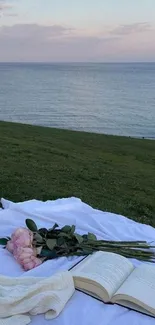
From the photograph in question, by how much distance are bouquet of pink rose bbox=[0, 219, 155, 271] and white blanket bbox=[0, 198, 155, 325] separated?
0.09 metres

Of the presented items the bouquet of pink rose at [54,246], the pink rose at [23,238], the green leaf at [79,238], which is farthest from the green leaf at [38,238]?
the green leaf at [79,238]

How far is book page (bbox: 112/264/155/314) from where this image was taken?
10.6 feet

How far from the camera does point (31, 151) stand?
13.0m

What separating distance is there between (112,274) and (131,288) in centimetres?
23

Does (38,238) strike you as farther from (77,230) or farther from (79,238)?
(77,230)

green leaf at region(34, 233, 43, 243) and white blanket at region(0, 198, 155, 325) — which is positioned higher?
green leaf at region(34, 233, 43, 243)

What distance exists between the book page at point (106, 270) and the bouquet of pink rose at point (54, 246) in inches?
11.7

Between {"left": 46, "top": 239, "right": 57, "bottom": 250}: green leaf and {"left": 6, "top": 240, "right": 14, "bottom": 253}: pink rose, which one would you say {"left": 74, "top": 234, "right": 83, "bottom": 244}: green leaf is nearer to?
{"left": 46, "top": 239, "right": 57, "bottom": 250}: green leaf

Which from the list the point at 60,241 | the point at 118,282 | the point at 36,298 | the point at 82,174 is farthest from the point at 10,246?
the point at 82,174

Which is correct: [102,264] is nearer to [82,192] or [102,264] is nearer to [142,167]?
[82,192]

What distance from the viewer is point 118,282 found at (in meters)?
3.45

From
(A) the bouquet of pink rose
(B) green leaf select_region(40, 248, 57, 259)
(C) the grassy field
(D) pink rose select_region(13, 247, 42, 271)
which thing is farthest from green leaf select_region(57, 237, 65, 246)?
(C) the grassy field

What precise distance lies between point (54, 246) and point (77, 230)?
1.03m

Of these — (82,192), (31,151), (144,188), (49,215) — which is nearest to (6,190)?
(82,192)
